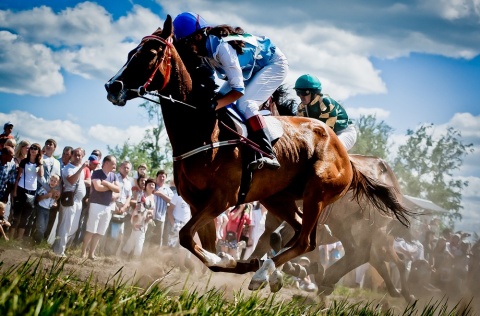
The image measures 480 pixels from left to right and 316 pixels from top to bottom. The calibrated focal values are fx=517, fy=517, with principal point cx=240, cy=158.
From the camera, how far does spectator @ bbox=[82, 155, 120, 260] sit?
9617mm

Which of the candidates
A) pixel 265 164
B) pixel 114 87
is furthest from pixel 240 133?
pixel 114 87

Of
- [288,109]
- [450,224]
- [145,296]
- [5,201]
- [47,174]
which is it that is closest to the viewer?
[145,296]

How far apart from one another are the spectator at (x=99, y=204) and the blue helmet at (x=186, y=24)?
5.07 metres

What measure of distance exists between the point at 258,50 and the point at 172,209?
238 inches

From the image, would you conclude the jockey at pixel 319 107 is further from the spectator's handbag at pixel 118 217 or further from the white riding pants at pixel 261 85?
the spectator's handbag at pixel 118 217

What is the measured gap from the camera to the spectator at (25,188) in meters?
9.22

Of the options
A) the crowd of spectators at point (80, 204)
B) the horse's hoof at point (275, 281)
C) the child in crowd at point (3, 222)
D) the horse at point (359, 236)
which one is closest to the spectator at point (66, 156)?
the crowd of spectators at point (80, 204)

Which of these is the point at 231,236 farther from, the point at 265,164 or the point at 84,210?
the point at 265,164

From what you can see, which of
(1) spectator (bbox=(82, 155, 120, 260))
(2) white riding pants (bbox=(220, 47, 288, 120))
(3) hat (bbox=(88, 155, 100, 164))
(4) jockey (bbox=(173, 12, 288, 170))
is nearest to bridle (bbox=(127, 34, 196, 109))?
(4) jockey (bbox=(173, 12, 288, 170))

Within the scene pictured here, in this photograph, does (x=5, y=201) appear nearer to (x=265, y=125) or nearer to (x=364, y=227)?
(x=265, y=125)

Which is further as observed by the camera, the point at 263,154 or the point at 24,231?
the point at 24,231

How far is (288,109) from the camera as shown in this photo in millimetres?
7723

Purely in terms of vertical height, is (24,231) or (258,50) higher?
(258,50)

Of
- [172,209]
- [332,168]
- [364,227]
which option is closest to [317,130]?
[332,168]
